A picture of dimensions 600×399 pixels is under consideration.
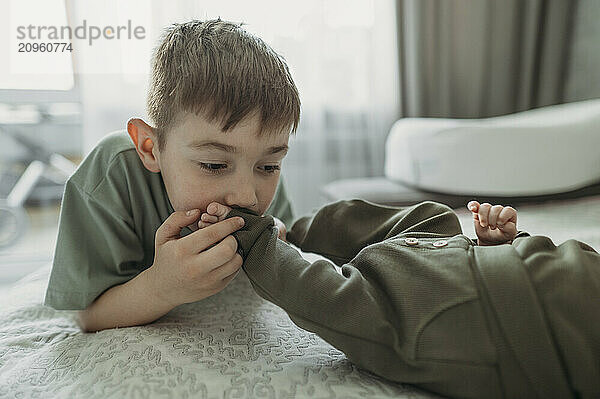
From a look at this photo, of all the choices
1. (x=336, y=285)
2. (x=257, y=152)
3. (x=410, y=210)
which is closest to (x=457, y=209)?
(x=410, y=210)

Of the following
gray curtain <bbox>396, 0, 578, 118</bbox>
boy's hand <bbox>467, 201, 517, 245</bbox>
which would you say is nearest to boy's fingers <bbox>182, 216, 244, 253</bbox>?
boy's hand <bbox>467, 201, 517, 245</bbox>

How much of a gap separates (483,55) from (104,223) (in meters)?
1.93

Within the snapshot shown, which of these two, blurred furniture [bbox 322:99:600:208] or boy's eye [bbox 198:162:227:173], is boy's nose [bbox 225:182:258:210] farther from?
blurred furniture [bbox 322:99:600:208]

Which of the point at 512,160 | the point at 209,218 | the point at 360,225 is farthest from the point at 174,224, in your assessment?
the point at 512,160

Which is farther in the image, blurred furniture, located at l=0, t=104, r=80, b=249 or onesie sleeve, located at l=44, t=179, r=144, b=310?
blurred furniture, located at l=0, t=104, r=80, b=249

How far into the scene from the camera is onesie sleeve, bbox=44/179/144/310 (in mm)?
831

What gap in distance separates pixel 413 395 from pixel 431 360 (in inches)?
1.9

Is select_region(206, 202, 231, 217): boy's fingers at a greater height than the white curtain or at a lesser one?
lesser

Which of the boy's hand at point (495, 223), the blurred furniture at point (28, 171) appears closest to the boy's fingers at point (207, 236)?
the boy's hand at point (495, 223)

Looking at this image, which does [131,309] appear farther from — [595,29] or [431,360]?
[595,29]

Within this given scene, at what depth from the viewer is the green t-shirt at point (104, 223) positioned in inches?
32.9

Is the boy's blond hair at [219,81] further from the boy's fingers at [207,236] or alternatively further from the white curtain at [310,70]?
the white curtain at [310,70]

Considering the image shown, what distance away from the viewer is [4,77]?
204cm

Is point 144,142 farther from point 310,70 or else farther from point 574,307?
point 310,70
